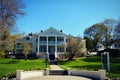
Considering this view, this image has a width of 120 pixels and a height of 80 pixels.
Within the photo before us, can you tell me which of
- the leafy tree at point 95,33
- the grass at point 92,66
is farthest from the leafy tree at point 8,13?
the leafy tree at point 95,33

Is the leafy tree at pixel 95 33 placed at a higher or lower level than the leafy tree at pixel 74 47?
higher

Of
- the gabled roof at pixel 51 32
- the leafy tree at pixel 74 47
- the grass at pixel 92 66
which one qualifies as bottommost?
the grass at pixel 92 66

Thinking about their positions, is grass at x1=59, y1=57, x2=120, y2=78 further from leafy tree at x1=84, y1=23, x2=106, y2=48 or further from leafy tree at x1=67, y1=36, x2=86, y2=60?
leafy tree at x1=84, y1=23, x2=106, y2=48

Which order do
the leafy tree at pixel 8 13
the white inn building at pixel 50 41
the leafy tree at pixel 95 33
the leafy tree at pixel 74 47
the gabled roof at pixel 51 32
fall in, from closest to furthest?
1. the leafy tree at pixel 8 13
2. the leafy tree at pixel 74 47
3. the white inn building at pixel 50 41
4. the gabled roof at pixel 51 32
5. the leafy tree at pixel 95 33

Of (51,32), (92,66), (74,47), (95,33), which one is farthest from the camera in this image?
(95,33)

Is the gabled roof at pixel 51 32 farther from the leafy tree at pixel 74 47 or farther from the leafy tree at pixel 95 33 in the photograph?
the leafy tree at pixel 95 33

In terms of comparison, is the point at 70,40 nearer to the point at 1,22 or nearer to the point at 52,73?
the point at 1,22

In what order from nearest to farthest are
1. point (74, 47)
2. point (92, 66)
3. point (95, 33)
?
point (92, 66) → point (74, 47) → point (95, 33)

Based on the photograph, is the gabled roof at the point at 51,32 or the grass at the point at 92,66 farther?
the gabled roof at the point at 51,32

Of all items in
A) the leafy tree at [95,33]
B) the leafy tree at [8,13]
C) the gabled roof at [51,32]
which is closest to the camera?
the leafy tree at [8,13]

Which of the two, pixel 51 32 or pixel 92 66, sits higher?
pixel 51 32

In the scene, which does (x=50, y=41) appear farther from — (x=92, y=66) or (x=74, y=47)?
(x=92, y=66)

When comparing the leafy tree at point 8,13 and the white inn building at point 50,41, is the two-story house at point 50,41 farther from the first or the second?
the leafy tree at point 8,13

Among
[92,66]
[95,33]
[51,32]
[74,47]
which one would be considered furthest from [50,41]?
[92,66]
